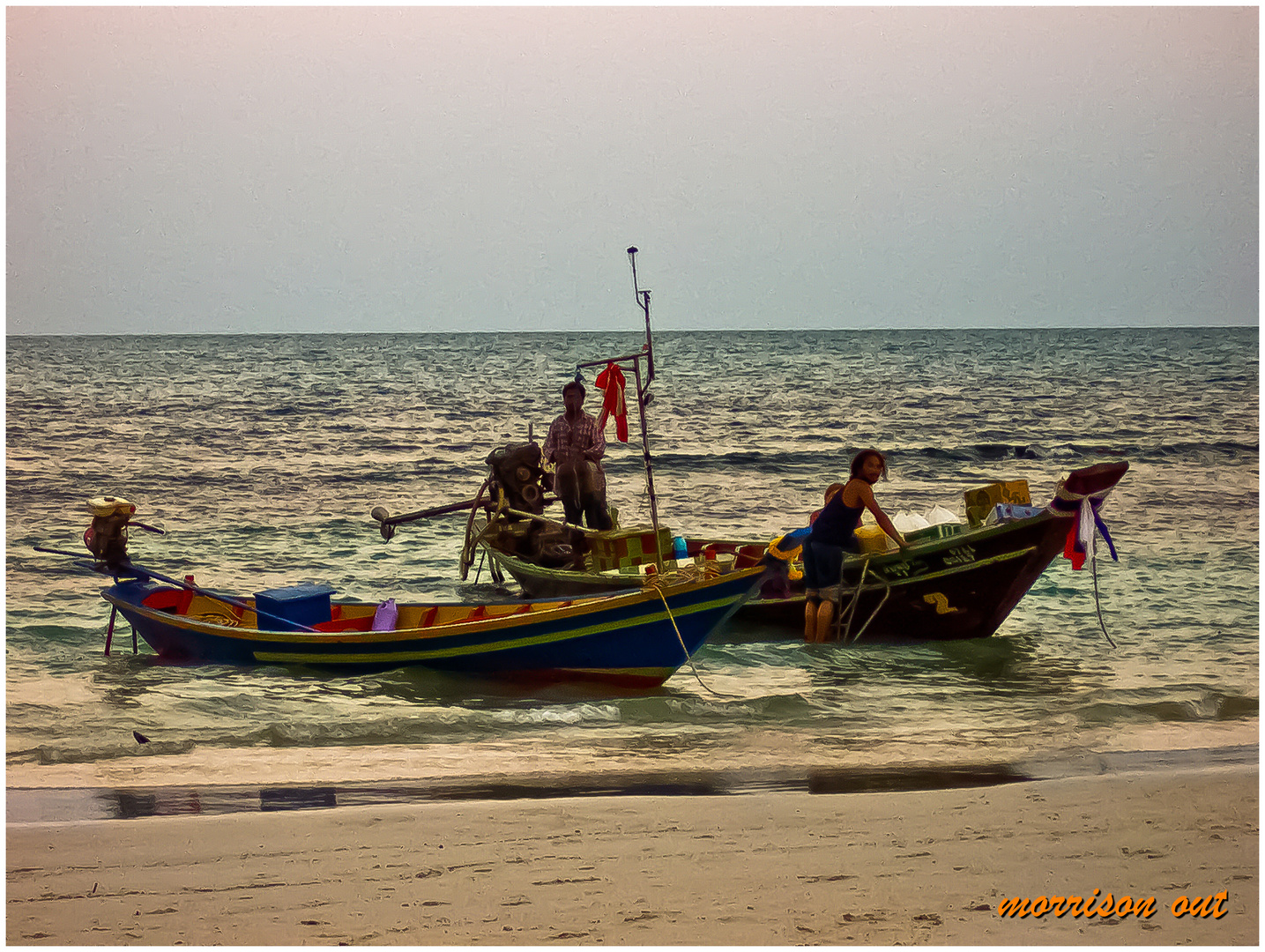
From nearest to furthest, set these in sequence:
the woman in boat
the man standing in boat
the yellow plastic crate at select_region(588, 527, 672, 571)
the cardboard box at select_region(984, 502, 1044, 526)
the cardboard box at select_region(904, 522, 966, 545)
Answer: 1. the woman in boat
2. the cardboard box at select_region(984, 502, 1044, 526)
3. the cardboard box at select_region(904, 522, 966, 545)
4. the yellow plastic crate at select_region(588, 527, 672, 571)
5. the man standing in boat

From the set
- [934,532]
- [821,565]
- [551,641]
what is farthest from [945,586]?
[551,641]

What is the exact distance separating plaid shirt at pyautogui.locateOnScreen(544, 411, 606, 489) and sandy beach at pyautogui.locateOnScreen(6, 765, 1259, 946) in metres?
4.34

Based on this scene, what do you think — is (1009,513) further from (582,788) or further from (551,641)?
(582,788)

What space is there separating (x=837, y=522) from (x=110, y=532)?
489 cm

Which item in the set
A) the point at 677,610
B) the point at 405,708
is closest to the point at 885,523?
the point at 677,610

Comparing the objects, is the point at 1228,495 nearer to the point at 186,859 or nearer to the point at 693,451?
the point at 693,451

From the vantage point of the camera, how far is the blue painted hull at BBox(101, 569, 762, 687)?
649 cm

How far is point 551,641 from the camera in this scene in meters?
6.72

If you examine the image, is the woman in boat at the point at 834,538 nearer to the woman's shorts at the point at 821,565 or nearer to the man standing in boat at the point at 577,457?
the woman's shorts at the point at 821,565

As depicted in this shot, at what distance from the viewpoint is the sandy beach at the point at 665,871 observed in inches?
148

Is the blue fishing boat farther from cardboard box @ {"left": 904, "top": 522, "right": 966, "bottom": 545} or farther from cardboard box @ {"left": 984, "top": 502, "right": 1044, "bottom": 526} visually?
cardboard box @ {"left": 984, "top": 502, "right": 1044, "bottom": 526}

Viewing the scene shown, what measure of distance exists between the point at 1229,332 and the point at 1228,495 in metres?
69.8

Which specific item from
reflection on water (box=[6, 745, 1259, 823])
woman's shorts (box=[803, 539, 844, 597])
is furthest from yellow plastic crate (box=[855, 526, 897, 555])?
reflection on water (box=[6, 745, 1259, 823])

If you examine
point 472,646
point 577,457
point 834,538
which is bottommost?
point 472,646
